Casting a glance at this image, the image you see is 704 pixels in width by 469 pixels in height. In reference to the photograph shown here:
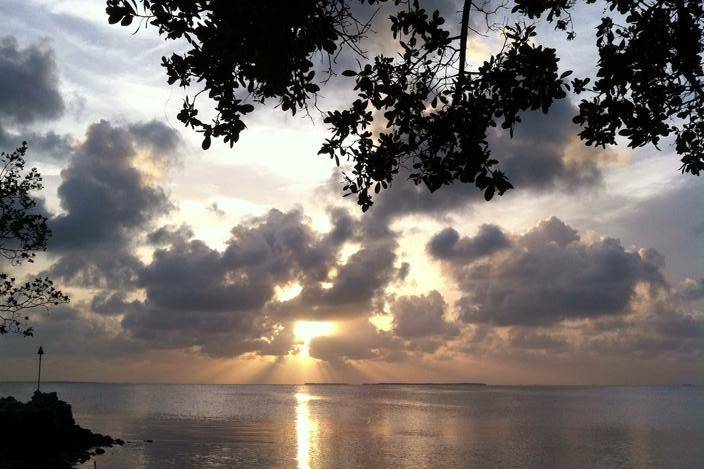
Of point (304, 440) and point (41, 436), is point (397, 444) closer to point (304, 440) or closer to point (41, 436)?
point (304, 440)

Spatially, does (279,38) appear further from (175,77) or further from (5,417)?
(5,417)

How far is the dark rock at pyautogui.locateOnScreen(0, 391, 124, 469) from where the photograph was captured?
5231 cm

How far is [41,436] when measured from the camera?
58.2 meters

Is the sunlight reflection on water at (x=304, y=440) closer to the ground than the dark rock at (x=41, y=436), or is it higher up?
closer to the ground

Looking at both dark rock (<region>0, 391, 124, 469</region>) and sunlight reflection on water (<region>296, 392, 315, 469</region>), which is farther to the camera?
sunlight reflection on water (<region>296, 392, 315, 469</region>)

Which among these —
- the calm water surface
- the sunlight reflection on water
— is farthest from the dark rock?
the sunlight reflection on water

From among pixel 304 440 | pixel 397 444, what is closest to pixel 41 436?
pixel 304 440

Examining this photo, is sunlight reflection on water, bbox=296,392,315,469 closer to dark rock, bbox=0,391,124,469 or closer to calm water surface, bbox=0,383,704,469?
calm water surface, bbox=0,383,704,469

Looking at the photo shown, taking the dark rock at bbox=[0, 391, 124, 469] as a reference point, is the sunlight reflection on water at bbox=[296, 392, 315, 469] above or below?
below

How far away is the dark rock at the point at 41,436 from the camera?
5231 centimetres

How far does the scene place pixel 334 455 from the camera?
69.7 m

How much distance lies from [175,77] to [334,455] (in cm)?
6736

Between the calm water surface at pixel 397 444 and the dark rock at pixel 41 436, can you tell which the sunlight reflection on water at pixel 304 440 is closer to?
the calm water surface at pixel 397 444

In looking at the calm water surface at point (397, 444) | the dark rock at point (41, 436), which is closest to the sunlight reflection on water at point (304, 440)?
the calm water surface at point (397, 444)
